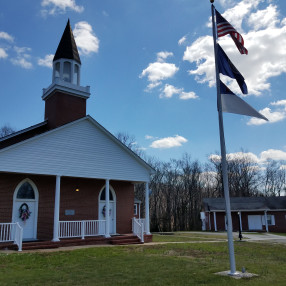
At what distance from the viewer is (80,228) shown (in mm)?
16234

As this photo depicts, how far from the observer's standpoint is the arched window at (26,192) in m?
14.9

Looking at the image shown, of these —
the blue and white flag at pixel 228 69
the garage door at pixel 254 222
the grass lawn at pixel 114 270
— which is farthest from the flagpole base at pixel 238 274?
the garage door at pixel 254 222

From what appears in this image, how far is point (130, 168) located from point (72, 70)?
758 cm

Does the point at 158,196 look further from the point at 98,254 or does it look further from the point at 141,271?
the point at 141,271

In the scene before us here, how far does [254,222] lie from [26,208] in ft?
99.3

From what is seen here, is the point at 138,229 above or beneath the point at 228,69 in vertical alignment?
beneath

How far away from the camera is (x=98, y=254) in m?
11.9

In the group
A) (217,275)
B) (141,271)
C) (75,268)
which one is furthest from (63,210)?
(217,275)

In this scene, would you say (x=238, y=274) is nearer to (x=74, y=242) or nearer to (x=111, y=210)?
(x=74, y=242)

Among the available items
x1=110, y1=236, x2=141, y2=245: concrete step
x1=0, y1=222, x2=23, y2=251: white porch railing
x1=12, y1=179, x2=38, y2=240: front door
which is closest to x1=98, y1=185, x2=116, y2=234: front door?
x1=110, y1=236, x2=141, y2=245: concrete step

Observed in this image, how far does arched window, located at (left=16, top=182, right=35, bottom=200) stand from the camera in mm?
14891

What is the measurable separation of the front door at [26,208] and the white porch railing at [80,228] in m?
1.43

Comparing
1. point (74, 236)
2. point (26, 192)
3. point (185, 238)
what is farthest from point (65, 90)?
point (185, 238)

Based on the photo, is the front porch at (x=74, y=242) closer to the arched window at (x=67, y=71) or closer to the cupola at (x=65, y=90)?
the cupola at (x=65, y=90)
